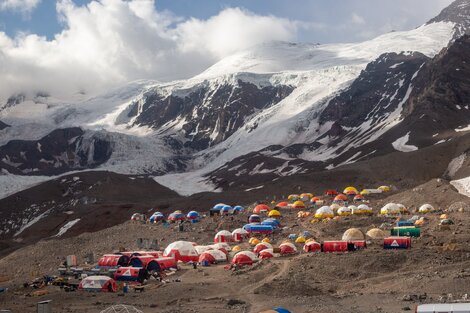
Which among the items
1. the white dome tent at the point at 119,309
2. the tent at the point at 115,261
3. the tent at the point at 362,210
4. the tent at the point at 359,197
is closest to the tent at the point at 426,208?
the tent at the point at 362,210

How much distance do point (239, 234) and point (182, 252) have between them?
491 inches

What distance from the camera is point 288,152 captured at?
640 feet

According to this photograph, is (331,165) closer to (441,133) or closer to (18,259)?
(441,133)

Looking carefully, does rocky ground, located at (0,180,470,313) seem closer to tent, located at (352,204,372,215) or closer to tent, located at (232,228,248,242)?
tent, located at (232,228,248,242)

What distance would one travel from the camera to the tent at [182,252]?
53225 mm

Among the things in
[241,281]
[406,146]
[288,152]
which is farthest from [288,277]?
[288,152]

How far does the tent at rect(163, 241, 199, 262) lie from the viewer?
5322 centimetres

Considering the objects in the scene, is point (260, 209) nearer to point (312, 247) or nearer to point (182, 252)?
point (182, 252)

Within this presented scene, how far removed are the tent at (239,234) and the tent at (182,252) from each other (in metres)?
10.9

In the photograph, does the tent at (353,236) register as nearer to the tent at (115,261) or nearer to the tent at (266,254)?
the tent at (266,254)

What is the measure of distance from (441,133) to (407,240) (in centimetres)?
9897

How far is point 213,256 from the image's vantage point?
51.8 metres

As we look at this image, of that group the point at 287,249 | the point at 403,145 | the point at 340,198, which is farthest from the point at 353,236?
the point at 403,145

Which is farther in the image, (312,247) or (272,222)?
(272,222)
